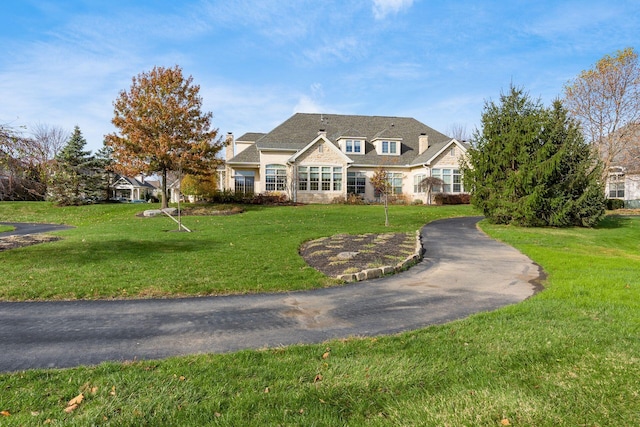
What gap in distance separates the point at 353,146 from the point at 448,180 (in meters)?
9.73

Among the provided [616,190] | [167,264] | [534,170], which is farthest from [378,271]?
[616,190]

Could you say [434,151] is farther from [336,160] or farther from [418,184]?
[336,160]

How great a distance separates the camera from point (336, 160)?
34.1 meters

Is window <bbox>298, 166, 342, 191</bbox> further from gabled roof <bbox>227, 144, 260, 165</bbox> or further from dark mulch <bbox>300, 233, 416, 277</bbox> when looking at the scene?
dark mulch <bbox>300, 233, 416, 277</bbox>

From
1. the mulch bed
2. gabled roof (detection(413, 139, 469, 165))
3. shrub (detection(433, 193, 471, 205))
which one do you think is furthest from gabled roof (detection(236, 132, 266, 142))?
the mulch bed

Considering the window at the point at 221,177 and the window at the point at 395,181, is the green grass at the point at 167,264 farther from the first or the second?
the window at the point at 221,177

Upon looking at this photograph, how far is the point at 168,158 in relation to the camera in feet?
86.8

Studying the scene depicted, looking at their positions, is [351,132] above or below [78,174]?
above

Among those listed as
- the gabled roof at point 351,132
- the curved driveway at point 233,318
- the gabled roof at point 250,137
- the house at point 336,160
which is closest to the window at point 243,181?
the house at point 336,160

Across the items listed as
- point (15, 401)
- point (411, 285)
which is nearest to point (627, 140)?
point (411, 285)

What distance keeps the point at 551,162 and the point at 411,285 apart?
15676mm

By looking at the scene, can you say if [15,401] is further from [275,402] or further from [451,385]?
[451,385]

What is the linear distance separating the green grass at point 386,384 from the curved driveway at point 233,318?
21.7 inches

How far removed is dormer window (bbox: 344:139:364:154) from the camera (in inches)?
1478
